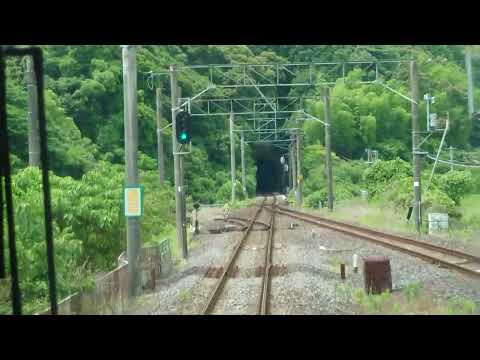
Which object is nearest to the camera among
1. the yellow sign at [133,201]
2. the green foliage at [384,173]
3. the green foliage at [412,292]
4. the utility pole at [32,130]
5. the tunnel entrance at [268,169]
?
the green foliage at [412,292]

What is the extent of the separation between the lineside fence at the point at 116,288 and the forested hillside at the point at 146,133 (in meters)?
0.44

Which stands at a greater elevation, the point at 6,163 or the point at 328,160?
the point at 6,163

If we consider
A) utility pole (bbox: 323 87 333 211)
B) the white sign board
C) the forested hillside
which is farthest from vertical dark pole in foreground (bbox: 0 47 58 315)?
utility pole (bbox: 323 87 333 211)

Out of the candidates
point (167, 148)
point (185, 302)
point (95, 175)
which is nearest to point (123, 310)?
point (185, 302)

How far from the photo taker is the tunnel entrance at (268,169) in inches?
3442

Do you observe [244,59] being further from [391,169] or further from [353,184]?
[391,169]

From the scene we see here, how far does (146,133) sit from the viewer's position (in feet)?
Answer: 162

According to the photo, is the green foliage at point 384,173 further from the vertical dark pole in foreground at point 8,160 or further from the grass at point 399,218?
the vertical dark pole in foreground at point 8,160

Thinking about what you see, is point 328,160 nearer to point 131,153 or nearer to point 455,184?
point 455,184

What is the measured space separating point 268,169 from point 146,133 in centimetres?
4837

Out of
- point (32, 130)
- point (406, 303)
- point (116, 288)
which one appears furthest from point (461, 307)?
point (32, 130)

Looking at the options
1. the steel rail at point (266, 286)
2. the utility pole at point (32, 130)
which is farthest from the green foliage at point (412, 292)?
the utility pole at point (32, 130)
